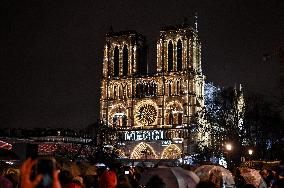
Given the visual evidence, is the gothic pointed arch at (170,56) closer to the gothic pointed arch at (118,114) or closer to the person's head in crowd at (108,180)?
the gothic pointed arch at (118,114)

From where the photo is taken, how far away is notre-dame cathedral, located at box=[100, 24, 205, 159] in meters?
96.2

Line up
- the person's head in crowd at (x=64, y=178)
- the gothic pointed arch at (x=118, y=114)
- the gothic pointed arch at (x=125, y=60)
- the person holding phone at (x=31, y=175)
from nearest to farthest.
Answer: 1. the person holding phone at (x=31, y=175)
2. the person's head in crowd at (x=64, y=178)
3. the gothic pointed arch at (x=118, y=114)
4. the gothic pointed arch at (x=125, y=60)

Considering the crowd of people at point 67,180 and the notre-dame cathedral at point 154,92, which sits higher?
the notre-dame cathedral at point 154,92

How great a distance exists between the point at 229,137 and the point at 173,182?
182ft

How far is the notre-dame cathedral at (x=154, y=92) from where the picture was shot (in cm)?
9625

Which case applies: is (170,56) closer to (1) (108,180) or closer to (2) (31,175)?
(1) (108,180)

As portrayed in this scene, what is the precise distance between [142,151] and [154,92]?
11.6 metres

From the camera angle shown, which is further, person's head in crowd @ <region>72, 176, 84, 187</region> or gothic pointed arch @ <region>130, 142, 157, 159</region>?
gothic pointed arch @ <region>130, 142, 157, 159</region>

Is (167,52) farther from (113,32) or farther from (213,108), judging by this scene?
(213,108)

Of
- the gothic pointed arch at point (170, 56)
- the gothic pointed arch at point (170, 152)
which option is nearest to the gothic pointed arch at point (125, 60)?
the gothic pointed arch at point (170, 56)

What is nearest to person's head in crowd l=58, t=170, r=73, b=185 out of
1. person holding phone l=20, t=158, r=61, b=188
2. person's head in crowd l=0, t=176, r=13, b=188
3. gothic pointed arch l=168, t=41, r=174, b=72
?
person's head in crowd l=0, t=176, r=13, b=188

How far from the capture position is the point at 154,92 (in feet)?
336

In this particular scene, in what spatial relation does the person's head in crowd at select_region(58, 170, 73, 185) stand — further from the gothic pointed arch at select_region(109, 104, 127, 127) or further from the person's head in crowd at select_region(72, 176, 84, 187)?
the gothic pointed arch at select_region(109, 104, 127, 127)

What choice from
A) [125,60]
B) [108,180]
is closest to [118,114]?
[125,60]
